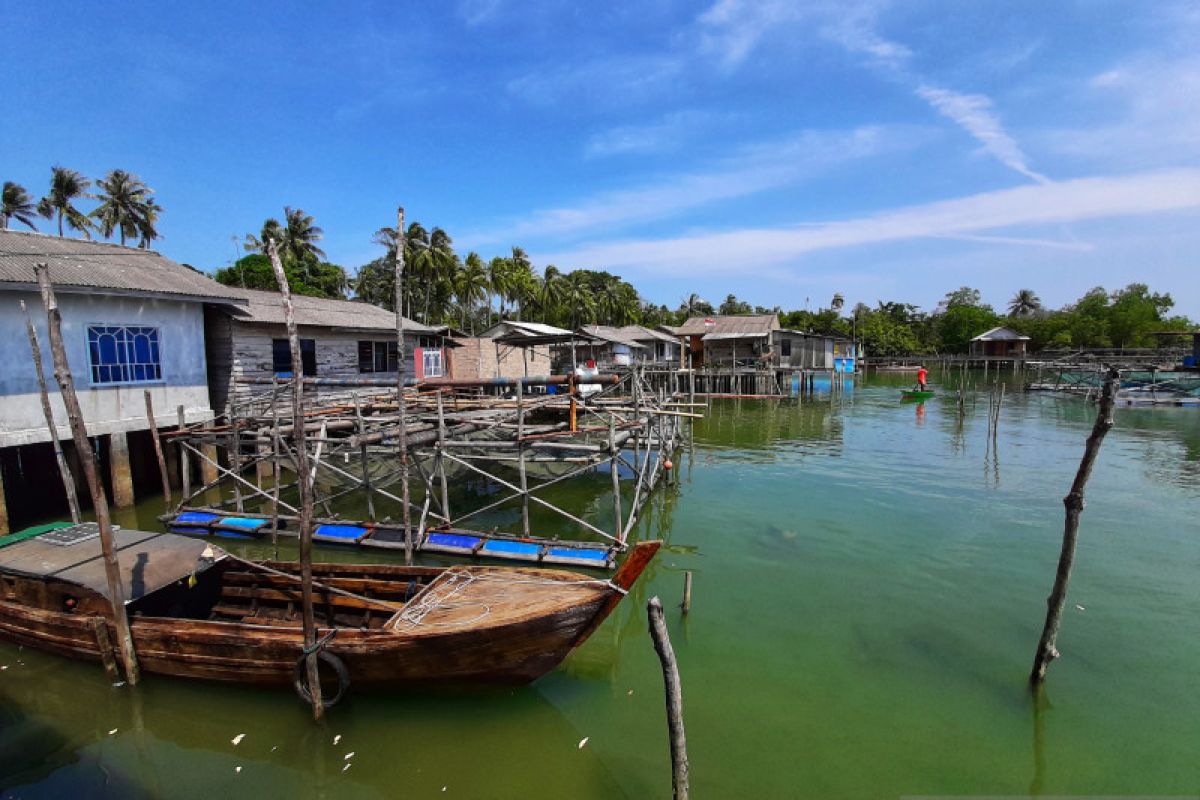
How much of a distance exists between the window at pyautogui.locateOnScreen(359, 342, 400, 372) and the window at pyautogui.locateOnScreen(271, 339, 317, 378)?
1.99 m

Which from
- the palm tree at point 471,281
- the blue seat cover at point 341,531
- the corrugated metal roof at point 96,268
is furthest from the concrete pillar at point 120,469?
the palm tree at point 471,281

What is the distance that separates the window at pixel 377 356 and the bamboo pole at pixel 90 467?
15.2 meters

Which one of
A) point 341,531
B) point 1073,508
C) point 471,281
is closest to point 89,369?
point 341,531

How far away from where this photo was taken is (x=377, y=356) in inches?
893

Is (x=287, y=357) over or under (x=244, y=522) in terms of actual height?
over

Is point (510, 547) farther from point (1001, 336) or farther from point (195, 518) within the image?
point (1001, 336)

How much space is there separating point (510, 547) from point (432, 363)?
51.6 ft

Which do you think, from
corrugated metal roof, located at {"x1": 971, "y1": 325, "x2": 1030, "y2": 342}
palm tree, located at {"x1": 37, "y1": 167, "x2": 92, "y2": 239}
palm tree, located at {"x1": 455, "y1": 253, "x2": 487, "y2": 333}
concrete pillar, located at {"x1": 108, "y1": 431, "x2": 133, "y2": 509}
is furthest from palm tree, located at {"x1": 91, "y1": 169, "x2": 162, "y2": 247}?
corrugated metal roof, located at {"x1": 971, "y1": 325, "x2": 1030, "y2": 342}

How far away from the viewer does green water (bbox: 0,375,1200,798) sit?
6375mm

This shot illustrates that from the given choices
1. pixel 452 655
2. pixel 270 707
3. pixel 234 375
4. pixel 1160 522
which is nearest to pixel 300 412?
pixel 452 655

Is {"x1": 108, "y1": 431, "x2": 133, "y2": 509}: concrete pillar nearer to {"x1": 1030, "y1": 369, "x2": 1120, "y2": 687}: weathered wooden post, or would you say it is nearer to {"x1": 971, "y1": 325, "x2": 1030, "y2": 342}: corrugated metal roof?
{"x1": 1030, "y1": 369, "x2": 1120, "y2": 687}: weathered wooden post

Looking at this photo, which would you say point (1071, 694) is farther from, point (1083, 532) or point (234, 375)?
point (234, 375)

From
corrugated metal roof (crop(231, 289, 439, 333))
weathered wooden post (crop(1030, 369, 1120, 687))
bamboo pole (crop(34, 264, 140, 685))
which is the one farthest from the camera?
corrugated metal roof (crop(231, 289, 439, 333))

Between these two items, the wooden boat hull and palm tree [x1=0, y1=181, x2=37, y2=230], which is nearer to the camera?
the wooden boat hull
